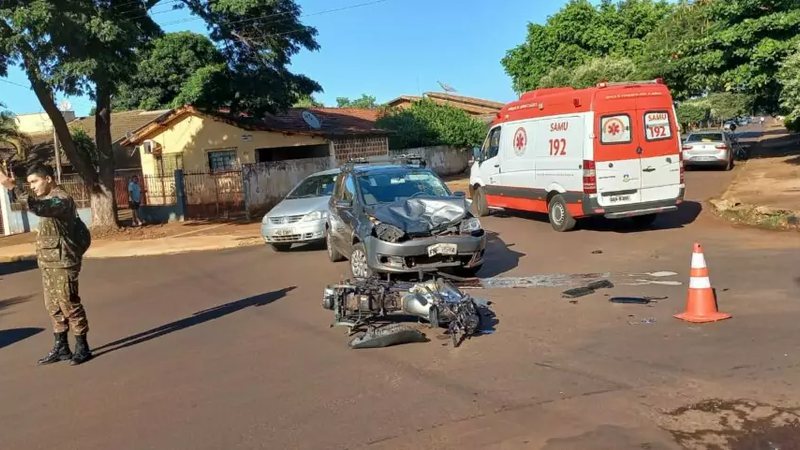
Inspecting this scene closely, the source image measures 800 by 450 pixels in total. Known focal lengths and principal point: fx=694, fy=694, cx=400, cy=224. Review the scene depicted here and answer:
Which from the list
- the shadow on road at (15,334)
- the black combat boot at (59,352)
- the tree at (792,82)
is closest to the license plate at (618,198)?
the black combat boot at (59,352)

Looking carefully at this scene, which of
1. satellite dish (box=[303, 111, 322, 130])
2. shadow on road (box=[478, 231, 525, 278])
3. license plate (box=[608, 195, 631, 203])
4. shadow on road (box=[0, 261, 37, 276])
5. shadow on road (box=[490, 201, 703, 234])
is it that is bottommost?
shadow on road (box=[0, 261, 37, 276])

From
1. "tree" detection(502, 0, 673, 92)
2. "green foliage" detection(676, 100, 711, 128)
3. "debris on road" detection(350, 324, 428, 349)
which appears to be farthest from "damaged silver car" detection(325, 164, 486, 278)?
"green foliage" detection(676, 100, 711, 128)

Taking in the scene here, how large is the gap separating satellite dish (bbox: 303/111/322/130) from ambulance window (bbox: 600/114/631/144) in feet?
61.8

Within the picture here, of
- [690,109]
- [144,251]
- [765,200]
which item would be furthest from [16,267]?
[690,109]

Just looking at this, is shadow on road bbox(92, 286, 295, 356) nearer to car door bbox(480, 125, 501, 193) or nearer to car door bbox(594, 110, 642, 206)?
car door bbox(594, 110, 642, 206)

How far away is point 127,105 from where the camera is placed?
136 feet

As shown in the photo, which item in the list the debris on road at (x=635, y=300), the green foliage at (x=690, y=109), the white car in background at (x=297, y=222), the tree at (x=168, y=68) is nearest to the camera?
the debris on road at (x=635, y=300)

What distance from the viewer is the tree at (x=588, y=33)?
4241 centimetres

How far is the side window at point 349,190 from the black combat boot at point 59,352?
14.7ft

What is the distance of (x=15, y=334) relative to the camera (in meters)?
8.60

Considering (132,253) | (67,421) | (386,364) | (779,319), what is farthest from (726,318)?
(132,253)

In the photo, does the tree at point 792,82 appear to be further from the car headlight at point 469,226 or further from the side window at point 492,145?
the car headlight at point 469,226

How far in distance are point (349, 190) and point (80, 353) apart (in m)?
4.79

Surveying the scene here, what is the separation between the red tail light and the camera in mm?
12547
